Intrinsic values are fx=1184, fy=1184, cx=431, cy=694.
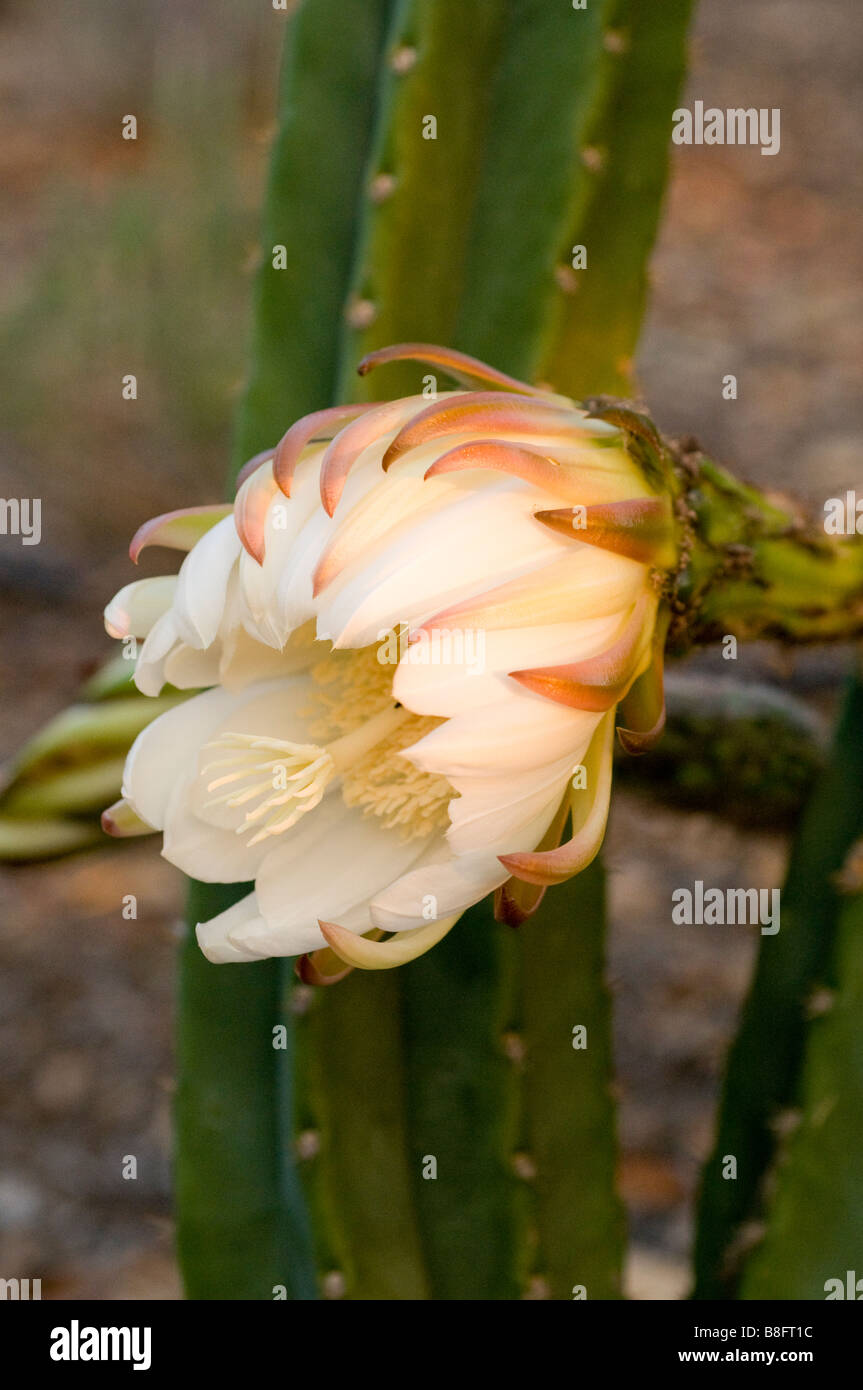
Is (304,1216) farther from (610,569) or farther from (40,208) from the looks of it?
(40,208)

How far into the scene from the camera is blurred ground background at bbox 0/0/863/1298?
1514 millimetres

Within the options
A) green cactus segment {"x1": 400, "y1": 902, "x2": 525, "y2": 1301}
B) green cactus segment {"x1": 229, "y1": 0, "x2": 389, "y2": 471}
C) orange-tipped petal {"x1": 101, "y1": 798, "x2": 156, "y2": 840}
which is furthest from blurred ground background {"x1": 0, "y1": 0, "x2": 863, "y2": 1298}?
orange-tipped petal {"x1": 101, "y1": 798, "x2": 156, "y2": 840}

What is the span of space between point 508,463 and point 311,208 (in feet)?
1.09

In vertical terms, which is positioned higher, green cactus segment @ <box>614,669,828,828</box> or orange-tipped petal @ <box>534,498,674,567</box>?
orange-tipped petal @ <box>534,498,674,567</box>

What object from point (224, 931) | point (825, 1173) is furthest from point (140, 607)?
point (825, 1173)

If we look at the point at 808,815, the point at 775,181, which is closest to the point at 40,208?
the point at 775,181

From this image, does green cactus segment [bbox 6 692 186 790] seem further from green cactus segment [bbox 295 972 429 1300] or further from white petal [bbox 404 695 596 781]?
white petal [bbox 404 695 596 781]

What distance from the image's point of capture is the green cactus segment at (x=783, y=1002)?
75 centimetres

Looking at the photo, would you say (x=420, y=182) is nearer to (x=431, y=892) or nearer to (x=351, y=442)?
(x=351, y=442)

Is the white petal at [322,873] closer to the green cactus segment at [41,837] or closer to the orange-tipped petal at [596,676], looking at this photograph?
the orange-tipped petal at [596,676]

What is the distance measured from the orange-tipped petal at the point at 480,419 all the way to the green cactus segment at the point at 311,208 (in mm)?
226

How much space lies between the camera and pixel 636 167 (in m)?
0.69

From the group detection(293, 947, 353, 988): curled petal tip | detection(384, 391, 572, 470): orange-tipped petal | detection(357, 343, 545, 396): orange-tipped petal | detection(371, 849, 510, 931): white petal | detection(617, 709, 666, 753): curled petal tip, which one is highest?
detection(357, 343, 545, 396): orange-tipped petal

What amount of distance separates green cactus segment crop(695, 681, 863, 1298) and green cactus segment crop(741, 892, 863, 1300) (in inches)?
4.8
